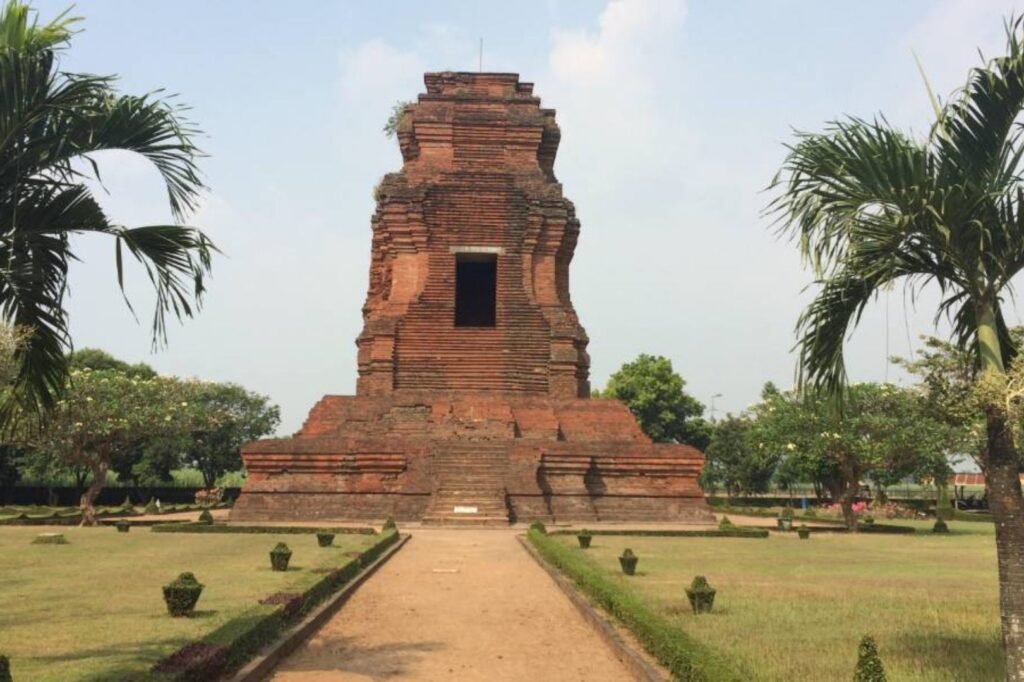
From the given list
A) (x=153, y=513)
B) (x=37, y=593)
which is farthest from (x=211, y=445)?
(x=37, y=593)

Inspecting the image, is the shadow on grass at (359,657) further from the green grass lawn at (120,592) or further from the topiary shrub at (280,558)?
the topiary shrub at (280,558)

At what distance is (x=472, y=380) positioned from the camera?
2516cm

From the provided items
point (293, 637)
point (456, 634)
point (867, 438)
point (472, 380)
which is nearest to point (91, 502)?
point (472, 380)

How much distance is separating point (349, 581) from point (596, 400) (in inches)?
554

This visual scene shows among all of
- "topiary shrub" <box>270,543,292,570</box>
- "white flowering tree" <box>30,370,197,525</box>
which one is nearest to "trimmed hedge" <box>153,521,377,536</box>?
"white flowering tree" <box>30,370,197,525</box>

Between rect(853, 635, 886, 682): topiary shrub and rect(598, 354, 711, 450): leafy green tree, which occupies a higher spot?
rect(598, 354, 711, 450): leafy green tree

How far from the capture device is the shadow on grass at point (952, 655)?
249 inches

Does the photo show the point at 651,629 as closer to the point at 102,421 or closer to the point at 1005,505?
the point at 1005,505

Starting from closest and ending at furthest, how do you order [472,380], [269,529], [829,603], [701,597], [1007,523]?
[1007,523]
[701,597]
[829,603]
[269,529]
[472,380]

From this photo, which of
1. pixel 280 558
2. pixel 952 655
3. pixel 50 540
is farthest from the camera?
pixel 50 540

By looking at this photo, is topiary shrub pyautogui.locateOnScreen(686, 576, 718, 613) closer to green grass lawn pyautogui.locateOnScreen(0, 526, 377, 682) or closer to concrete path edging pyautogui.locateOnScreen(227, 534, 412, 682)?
concrete path edging pyautogui.locateOnScreen(227, 534, 412, 682)

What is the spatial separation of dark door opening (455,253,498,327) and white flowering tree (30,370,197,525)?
→ 39.8 feet

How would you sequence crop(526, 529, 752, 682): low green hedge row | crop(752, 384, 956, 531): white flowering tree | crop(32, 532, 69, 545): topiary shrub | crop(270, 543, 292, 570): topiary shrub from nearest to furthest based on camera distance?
crop(526, 529, 752, 682): low green hedge row → crop(270, 543, 292, 570): topiary shrub → crop(32, 532, 69, 545): topiary shrub → crop(752, 384, 956, 531): white flowering tree

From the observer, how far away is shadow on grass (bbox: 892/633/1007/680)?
6.34 meters
